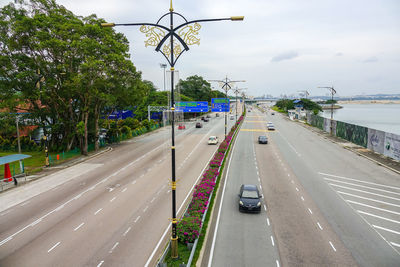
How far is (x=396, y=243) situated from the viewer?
13320 millimetres

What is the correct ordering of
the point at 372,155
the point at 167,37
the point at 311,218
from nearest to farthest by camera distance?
the point at 167,37 < the point at 311,218 < the point at 372,155

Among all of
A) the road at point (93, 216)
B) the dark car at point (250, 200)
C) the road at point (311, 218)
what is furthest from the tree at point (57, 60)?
the dark car at point (250, 200)

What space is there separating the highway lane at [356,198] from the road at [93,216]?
32.8 feet

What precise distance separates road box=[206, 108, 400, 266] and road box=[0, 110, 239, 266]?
379 centimetres

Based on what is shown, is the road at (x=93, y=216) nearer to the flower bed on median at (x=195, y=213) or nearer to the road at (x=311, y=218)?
the flower bed on median at (x=195, y=213)

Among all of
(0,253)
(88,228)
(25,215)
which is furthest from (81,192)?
(0,253)

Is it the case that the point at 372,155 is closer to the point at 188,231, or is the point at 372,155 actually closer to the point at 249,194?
the point at 249,194

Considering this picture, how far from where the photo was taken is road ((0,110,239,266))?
12445 millimetres

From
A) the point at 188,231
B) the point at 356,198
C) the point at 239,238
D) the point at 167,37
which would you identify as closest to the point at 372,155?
the point at 356,198

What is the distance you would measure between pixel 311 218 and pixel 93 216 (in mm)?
13986

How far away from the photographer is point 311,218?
16047mm

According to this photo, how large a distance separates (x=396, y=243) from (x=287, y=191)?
27.1 feet

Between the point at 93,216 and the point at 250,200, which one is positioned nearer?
the point at 93,216

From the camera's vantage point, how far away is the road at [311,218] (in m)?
12.2
